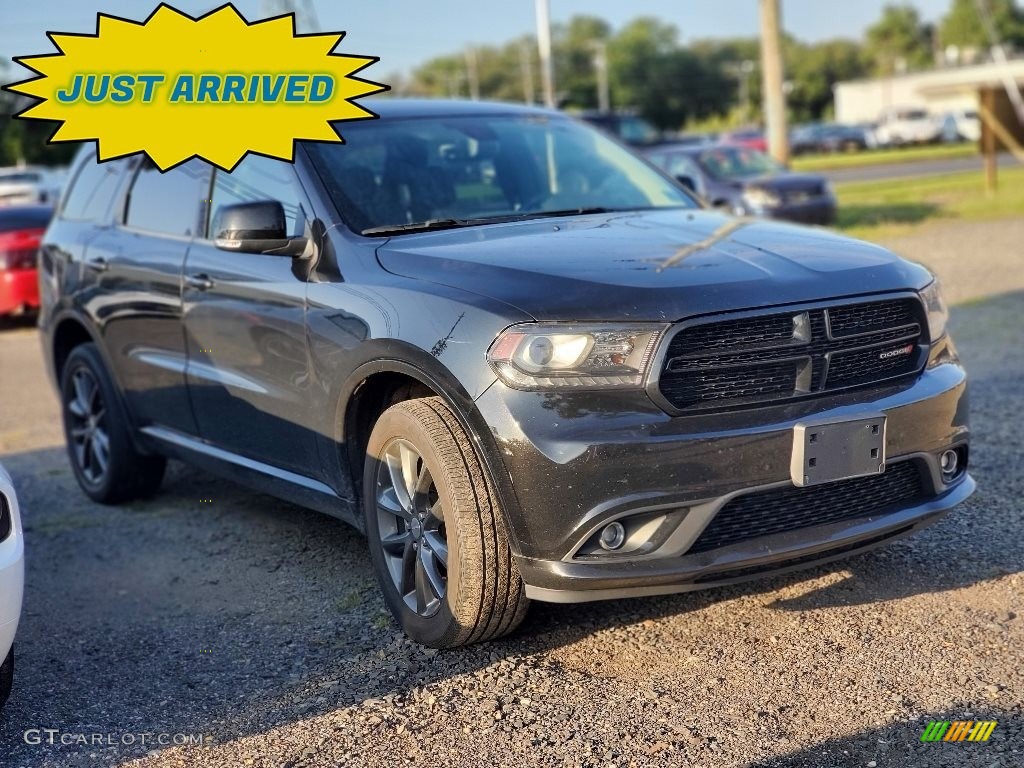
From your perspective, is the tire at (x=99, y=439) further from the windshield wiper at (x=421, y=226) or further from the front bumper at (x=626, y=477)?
the front bumper at (x=626, y=477)

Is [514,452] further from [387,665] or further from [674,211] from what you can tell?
[674,211]

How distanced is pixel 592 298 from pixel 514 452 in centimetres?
51

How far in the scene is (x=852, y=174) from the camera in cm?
3778

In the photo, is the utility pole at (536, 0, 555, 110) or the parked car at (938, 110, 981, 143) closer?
the utility pole at (536, 0, 555, 110)

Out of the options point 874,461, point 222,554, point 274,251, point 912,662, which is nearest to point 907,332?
point 874,461

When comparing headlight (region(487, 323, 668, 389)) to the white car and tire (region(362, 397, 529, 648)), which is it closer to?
tire (region(362, 397, 529, 648))

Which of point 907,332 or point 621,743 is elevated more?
point 907,332

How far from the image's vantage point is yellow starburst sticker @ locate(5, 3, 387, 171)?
20.7 ft

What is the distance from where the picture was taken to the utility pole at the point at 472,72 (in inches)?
3446

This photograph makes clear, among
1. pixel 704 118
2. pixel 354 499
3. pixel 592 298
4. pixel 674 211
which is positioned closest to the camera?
pixel 592 298

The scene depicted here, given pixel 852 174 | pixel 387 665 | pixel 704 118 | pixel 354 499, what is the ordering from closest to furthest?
pixel 387 665 → pixel 354 499 → pixel 852 174 → pixel 704 118

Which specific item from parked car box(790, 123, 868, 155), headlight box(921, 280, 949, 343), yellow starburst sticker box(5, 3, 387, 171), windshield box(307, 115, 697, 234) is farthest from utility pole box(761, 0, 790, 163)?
parked car box(790, 123, 868, 155)

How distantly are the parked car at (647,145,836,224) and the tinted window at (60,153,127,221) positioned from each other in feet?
39.5

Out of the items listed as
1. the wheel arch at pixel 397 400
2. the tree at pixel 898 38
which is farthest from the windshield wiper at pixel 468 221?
the tree at pixel 898 38
